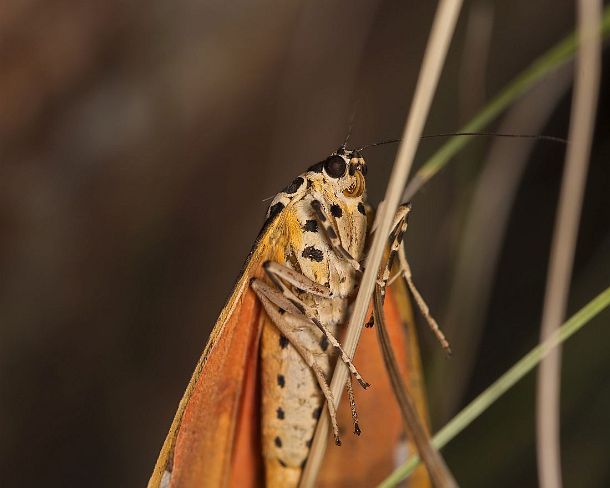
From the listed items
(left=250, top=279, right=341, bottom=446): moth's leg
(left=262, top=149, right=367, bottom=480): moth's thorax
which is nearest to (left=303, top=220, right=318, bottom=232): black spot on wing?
(left=262, top=149, right=367, bottom=480): moth's thorax

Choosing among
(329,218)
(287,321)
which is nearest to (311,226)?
(329,218)

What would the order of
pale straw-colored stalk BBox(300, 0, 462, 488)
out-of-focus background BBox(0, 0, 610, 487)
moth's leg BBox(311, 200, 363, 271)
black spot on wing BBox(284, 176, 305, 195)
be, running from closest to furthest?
pale straw-colored stalk BBox(300, 0, 462, 488) → moth's leg BBox(311, 200, 363, 271) → black spot on wing BBox(284, 176, 305, 195) → out-of-focus background BBox(0, 0, 610, 487)

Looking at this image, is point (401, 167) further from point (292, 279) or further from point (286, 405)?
point (286, 405)

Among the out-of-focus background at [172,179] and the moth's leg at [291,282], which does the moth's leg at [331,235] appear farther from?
the out-of-focus background at [172,179]

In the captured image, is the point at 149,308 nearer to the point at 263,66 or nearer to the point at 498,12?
the point at 263,66

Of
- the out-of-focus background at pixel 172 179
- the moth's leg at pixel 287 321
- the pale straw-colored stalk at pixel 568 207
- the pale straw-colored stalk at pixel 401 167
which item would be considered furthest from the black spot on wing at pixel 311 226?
the out-of-focus background at pixel 172 179

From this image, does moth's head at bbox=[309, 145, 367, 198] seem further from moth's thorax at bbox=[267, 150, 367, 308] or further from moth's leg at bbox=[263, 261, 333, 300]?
moth's leg at bbox=[263, 261, 333, 300]

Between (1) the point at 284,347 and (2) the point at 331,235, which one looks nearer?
(2) the point at 331,235
